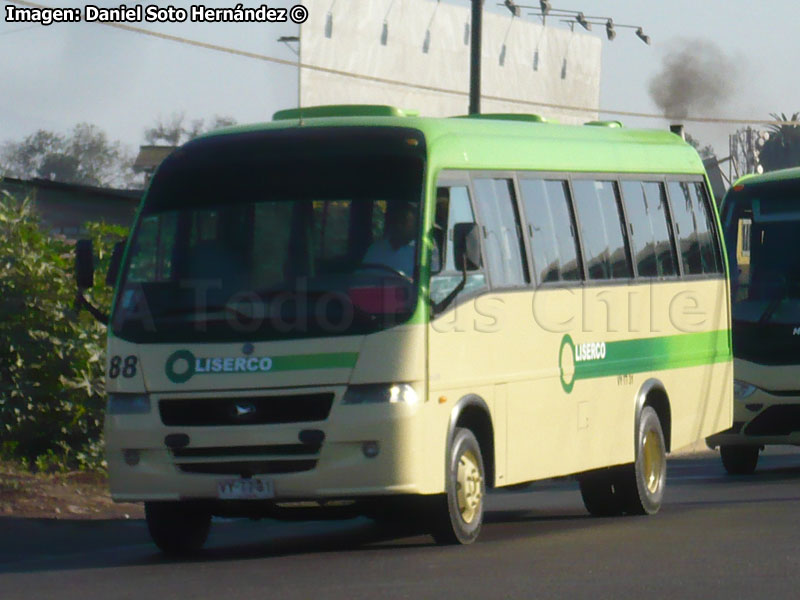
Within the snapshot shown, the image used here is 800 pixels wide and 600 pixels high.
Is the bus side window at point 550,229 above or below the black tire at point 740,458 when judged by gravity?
above

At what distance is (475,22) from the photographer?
1061 inches

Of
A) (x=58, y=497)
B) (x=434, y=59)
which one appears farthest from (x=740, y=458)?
(x=434, y=59)

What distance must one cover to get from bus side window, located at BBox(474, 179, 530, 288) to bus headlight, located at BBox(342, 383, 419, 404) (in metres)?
1.41

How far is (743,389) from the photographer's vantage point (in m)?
18.0

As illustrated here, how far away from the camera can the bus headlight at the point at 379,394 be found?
10680mm

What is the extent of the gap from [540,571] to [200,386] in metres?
2.40

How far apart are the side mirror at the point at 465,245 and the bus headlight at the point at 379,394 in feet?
2.89

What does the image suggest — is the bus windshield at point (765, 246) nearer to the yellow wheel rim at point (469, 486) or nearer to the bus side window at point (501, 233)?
the bus side window at point (501, 233)

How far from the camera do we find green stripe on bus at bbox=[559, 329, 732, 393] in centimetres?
1298

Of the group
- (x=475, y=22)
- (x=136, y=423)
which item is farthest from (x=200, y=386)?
(x=475, y=22)

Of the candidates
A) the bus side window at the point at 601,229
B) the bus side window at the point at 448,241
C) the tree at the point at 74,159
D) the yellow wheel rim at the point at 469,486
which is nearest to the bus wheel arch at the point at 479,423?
the yellow wheel rim at the point at 469,486

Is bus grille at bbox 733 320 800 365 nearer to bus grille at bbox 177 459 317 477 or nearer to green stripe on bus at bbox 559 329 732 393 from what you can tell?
green stripe on bus at bbox 559 329 732 393

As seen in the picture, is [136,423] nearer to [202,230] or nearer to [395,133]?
[202,230]

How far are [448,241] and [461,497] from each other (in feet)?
5.26
